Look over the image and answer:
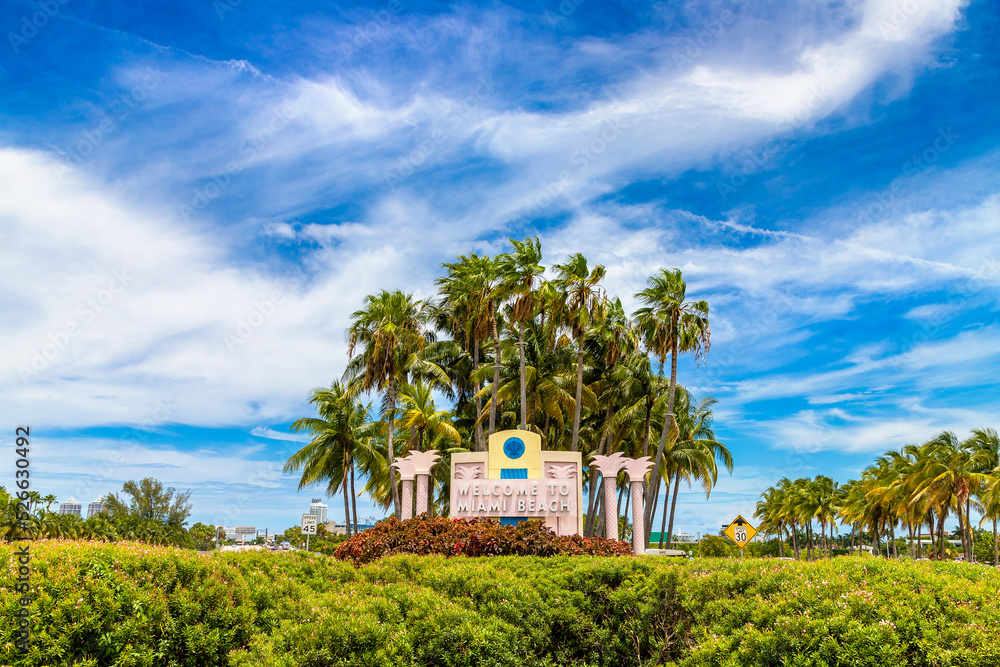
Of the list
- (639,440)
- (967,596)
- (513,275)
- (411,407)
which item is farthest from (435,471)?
(967,596)

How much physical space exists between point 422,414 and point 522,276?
8.55 metres

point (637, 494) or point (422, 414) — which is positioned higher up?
point (422, 414)

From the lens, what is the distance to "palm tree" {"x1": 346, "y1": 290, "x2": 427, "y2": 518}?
31.9 meters

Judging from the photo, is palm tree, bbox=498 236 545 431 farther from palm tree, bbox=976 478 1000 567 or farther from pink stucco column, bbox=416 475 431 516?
palm tree, bbox=976 478 1000 567

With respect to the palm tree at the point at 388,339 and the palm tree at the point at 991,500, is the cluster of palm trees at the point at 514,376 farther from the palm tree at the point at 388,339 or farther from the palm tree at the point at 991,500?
the palm tree at the point at 991,500

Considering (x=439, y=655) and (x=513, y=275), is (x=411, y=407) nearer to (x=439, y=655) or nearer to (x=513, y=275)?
(x=513, y=275)

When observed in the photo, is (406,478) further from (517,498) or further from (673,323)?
(673,323)

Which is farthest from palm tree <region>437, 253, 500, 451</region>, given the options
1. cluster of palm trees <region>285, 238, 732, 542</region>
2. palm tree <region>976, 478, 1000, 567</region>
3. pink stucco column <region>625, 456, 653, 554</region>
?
palm tree <region>976, 478, 1000, 567</region>

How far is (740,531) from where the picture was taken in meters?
21.3

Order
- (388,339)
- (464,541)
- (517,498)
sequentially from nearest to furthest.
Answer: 1. (464,541)
2. (517,498)
3. (388,339)

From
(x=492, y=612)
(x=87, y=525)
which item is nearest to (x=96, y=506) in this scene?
→ (x=87, y=525)

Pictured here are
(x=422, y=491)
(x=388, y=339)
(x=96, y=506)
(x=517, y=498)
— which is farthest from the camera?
(x=96, y=506)

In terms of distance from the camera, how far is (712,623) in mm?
7824

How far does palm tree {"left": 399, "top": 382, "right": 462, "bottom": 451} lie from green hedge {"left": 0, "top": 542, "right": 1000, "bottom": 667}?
75.3 ft
